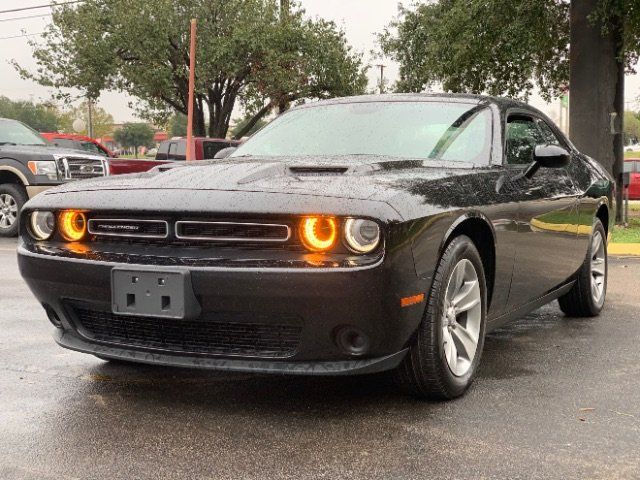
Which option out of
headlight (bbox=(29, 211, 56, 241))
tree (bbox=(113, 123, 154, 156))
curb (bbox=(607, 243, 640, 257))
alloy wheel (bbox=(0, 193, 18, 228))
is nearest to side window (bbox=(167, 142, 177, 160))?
alloy wheel (bbox=(0, 193, 18, 228))

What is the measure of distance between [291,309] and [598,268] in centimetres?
356

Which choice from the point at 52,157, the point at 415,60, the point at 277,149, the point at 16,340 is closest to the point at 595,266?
the point at 277,149

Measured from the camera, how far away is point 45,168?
12336 millimetres

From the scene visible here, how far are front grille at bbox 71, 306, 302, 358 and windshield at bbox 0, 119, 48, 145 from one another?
10.3 metres

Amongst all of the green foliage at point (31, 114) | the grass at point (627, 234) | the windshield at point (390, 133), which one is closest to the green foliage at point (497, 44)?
the grass at point (627, 234)

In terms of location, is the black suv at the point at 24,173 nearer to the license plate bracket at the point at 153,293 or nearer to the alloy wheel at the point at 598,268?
the alloy wheel at the point at 598,268

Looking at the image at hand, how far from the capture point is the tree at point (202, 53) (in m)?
29.4

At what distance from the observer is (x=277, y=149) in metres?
4.76

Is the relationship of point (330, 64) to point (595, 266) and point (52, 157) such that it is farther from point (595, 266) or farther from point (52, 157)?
point (595, 266)

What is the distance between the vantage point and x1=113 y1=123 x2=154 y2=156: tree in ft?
385

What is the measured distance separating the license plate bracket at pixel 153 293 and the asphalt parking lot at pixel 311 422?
0.48 m

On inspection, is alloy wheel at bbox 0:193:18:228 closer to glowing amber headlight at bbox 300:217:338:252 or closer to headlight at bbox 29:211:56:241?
headlight at bbox 29:211:56:241

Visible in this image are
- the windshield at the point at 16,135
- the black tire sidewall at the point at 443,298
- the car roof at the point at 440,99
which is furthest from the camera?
the windshield at the point at 16,135

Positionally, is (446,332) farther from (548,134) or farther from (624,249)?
(624,249)
